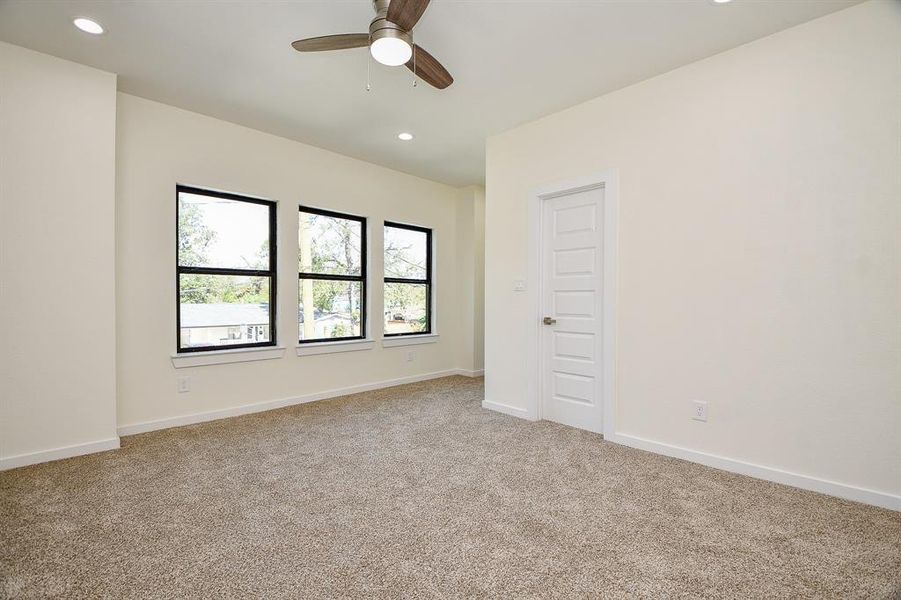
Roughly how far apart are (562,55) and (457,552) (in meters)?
2.92

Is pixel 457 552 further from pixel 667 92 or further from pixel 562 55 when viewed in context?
pixel 667 92

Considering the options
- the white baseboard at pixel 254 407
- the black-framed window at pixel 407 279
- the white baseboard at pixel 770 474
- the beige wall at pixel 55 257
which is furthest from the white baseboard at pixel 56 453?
the white baseboard at pixel 770 474

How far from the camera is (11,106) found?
2709 millimetres

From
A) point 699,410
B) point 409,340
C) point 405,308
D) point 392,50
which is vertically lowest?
point 699,410

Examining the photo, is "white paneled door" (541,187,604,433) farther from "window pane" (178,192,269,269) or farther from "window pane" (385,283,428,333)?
"window pane" (178,192,269,269)

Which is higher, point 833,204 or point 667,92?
point 667,92

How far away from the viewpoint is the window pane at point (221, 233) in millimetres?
3773

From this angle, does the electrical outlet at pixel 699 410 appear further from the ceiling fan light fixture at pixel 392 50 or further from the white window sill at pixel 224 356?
the white window sill at pixel 224 356

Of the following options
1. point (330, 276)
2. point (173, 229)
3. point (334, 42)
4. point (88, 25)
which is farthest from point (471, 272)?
point (88, 25)

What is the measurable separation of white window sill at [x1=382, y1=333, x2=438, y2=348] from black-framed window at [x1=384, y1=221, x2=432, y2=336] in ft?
0.36

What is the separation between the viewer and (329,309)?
4.76 meters

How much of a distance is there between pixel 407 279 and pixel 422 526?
3.78 meters

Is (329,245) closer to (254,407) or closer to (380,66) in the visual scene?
(254,407)

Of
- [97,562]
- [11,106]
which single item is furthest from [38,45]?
[97,562]
